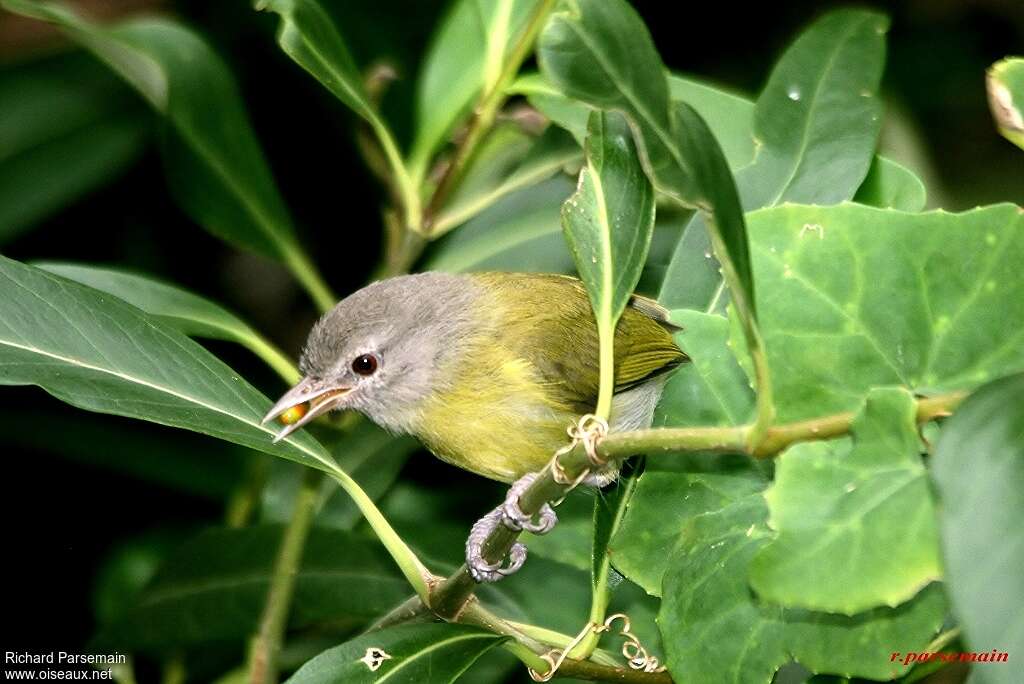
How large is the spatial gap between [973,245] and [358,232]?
3.93 m

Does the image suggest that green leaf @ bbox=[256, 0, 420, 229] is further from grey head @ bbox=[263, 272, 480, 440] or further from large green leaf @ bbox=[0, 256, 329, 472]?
large green leaf @ bbox=[0, 256, 329, 472]

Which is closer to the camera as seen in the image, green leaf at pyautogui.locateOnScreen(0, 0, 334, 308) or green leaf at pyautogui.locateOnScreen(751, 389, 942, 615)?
green leaf at pyautogui.locateOnScreen(751, 389, 942, 615)

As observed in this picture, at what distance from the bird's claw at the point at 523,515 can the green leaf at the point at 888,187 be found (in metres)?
1.01

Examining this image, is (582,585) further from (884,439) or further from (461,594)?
(884,439)

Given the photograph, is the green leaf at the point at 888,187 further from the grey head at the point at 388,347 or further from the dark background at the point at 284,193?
the dark background at the point at 284,193

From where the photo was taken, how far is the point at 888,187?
2.85 metres

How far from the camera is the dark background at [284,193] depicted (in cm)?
459

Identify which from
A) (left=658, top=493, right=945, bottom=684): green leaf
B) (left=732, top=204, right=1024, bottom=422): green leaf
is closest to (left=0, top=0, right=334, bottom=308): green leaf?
(left=658, top=493, right=945, bottom=684): green leaf

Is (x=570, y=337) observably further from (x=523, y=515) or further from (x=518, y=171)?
(x=523, y=515)

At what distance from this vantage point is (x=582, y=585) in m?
3.74

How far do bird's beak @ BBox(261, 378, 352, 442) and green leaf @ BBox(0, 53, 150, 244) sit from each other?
1977mm

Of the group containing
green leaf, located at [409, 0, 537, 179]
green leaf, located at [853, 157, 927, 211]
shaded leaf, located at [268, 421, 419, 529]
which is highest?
green leaf, located at [409, 0, 537, 179]

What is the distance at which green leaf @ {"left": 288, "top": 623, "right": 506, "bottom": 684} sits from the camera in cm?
229

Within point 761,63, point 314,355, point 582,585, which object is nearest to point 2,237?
point 314,355
